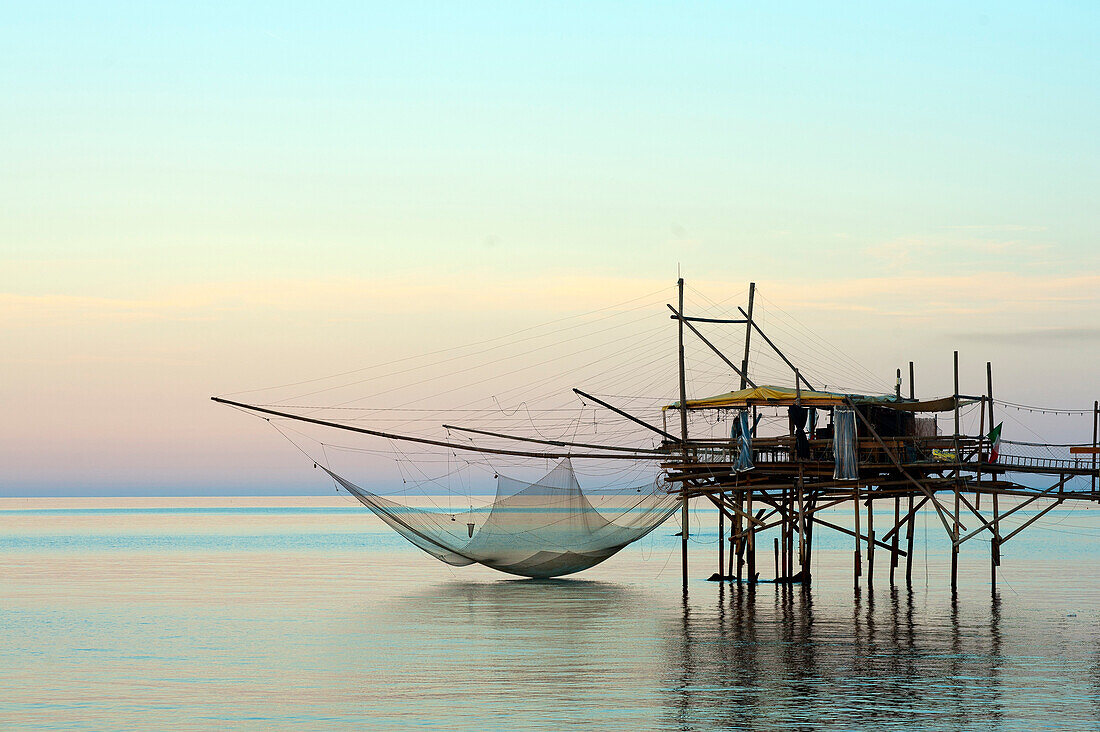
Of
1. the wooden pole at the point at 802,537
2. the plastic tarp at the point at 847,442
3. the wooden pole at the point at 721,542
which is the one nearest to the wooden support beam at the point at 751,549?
the wooden pole at the point at 721,542

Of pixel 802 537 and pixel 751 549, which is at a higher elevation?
pixel 802 537

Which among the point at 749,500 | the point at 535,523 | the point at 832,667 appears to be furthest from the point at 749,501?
the point at 832,667

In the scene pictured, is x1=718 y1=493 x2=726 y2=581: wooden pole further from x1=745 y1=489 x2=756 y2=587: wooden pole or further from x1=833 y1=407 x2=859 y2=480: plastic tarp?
x1=833 y1=407 x2=859 y2=480: plastic tarp

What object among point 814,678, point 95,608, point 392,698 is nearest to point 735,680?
point 814,678

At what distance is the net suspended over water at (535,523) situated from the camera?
37969 millimetres

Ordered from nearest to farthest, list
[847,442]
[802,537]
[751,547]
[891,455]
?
[891,455] < [847,442] < [751,547] < [802,537]

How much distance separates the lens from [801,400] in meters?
35.3

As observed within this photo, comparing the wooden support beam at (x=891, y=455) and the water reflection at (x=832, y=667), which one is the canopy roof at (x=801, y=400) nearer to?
the wooden support beam at (x=891, y=455)

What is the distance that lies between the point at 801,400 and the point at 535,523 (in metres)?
9.15

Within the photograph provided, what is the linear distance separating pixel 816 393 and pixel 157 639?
18.3 metres

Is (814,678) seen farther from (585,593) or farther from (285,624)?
(585,593)

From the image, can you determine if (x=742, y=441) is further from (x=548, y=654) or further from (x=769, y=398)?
(x=548, y=654)

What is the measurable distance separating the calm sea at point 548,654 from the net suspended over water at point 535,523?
148 cm

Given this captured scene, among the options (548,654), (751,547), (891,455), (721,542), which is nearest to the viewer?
(548,654)
